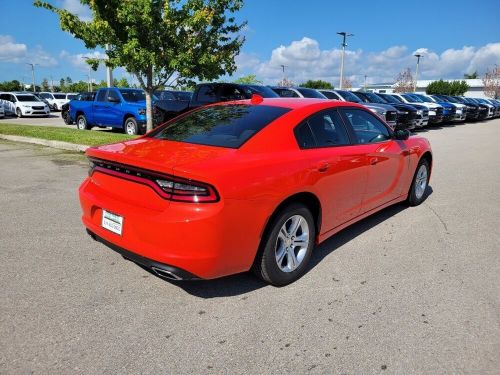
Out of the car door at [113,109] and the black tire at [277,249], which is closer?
the black tire at [277,249]

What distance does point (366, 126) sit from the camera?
471 centimetres

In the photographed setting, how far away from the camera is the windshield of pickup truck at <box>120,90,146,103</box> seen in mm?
14613

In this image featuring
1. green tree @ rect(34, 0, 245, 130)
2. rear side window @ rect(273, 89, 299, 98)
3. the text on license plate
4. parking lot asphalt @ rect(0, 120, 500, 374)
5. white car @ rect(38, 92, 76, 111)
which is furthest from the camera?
white car @ rect(38, 92, 76, 111)

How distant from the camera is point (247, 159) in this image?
10.0ft

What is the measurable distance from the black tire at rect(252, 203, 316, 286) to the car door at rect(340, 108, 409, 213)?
1.14 m

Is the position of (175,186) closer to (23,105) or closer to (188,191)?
(188,191)

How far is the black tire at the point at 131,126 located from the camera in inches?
555

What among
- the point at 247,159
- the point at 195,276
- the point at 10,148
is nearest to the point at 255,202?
the point at 247,159

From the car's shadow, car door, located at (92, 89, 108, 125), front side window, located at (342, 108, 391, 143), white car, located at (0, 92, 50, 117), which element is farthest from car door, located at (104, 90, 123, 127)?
white car, located at (0, 92, 50, 117)

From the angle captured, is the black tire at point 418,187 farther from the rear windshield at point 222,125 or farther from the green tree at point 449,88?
the green tree at point 449,88

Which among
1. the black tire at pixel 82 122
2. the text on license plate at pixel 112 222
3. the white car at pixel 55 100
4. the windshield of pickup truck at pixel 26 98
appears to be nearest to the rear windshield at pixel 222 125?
the text on license plate at pixel 112 222

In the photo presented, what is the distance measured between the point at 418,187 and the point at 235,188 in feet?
13.4

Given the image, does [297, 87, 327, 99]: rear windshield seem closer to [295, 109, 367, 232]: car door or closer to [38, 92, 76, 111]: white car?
[295, 109, 367, 232]: car door

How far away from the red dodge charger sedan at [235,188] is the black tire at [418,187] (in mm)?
1565
